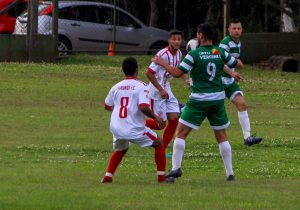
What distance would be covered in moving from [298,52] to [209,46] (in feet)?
69.8

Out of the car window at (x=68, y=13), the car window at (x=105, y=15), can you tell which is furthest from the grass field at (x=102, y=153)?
the car window at (x=105, y=15)

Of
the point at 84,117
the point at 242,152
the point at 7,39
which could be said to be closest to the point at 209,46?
the point at 242,152

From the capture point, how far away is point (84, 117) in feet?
64.8

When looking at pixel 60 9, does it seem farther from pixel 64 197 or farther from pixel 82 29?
pixel 64 197

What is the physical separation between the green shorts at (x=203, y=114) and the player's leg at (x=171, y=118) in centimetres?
243

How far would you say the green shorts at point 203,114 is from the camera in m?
12.1

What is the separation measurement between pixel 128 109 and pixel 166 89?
3.30 m

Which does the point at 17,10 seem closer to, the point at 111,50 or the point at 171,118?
the point at 111,50

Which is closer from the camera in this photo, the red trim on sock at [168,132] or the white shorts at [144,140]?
the white shorts at [144,140]

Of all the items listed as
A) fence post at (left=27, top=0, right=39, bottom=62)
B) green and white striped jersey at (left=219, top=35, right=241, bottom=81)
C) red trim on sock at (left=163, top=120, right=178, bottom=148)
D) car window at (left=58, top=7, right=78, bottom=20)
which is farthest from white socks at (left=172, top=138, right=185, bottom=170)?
car window at (left=58, top=7, right=78, bottom=20)

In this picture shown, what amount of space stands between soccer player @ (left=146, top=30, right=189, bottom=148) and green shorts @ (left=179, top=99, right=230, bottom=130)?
2104 millimetres

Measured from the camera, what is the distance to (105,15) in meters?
33.3

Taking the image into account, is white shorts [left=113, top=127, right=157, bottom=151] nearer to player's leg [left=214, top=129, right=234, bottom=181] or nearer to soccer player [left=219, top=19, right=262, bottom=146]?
player's leg [left=214, top=129, right=234, bottom=181]

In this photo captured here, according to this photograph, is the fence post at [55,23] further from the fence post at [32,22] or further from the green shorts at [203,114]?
the green shorts at [203,114]
